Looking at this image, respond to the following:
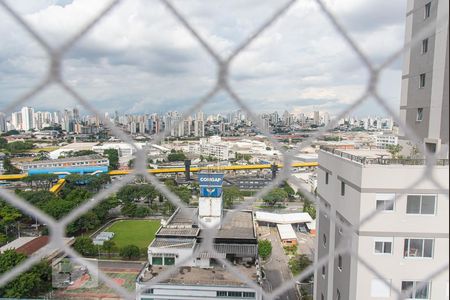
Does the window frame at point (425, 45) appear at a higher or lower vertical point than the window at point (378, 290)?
Result: higher

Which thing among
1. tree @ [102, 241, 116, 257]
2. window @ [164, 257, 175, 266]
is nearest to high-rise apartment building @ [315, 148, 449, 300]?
window @ [164, 257, 175, 266]

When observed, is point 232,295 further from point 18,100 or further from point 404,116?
point 18,100

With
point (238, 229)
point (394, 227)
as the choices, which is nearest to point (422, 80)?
point (394, 227)

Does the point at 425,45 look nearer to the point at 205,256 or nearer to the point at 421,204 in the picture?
the point at 421,204

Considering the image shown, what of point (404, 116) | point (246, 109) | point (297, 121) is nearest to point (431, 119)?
point (404, 116)

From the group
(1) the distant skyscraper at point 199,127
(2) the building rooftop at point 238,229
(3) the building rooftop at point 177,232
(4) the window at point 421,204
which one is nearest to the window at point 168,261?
(3) the building rooftop at point 177,232

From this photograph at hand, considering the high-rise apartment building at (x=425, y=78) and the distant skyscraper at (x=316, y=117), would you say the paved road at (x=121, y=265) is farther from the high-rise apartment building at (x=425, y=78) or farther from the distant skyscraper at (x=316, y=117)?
the distant skyscraper at (x=316, y=117)

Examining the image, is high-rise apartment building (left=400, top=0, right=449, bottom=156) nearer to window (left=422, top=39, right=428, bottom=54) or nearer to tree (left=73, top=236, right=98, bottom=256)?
window (left=422, top=39, right=428, bottom=54)
